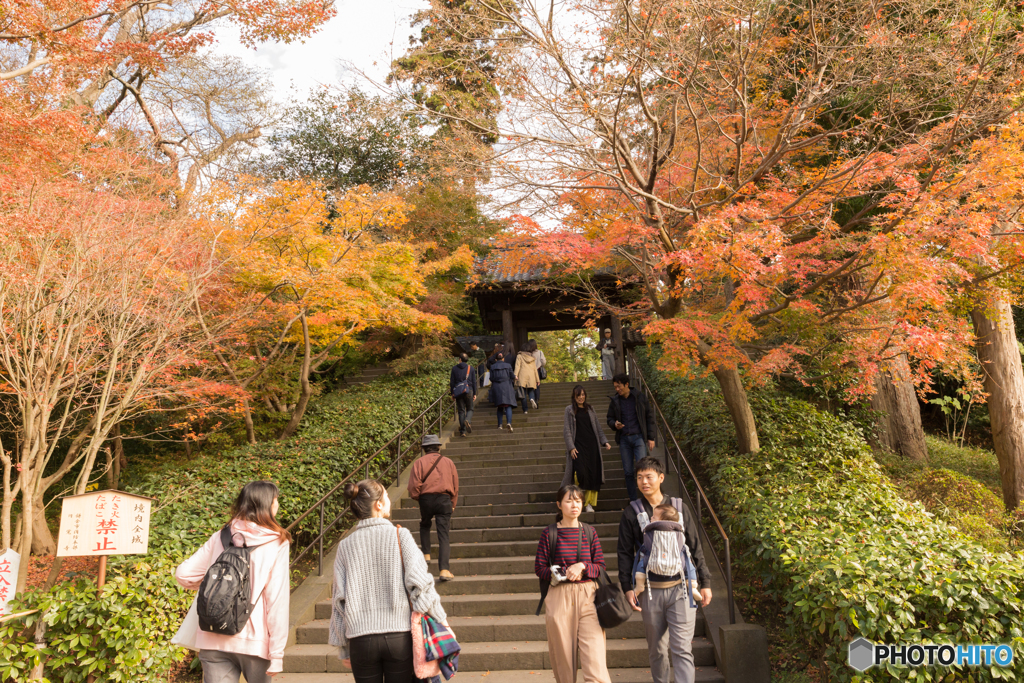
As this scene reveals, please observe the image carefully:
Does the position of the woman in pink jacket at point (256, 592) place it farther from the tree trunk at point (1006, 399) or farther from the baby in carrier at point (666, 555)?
the tree trunk at point (1006, 399)

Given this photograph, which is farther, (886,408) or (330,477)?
(886,408)

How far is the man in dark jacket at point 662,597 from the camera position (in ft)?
12.7

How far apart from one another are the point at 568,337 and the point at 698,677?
29.0 metres

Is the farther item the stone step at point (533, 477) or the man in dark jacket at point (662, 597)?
the stone step at point (533, 477)

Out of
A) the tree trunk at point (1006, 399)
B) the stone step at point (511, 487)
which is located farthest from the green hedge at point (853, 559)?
the tree trunk at point (1006, 399)

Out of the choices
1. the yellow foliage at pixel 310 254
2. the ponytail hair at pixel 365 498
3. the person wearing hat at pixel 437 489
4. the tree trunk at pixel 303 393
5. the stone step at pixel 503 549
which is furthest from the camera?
the tree trunk at pixel 303 393

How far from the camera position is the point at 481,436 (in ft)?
37.5

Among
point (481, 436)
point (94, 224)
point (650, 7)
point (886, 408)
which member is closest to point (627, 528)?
point (650, 7)

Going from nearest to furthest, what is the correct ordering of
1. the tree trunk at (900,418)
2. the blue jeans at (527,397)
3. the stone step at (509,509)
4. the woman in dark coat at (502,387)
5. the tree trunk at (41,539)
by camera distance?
the tree trunk at (41,539) → the stone step at (509,509) → the tree trunk at (900,418) → the woman in dark coat at (502,387) → the blue jeans at (527,397)

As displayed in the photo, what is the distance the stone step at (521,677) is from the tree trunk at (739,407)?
9.92 feet

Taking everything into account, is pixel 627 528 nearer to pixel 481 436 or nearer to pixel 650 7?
pixel 650 7

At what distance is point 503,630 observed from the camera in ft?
18.0

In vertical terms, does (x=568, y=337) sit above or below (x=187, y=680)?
above

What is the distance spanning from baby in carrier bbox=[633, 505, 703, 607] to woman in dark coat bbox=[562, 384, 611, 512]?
3319 millimetres
